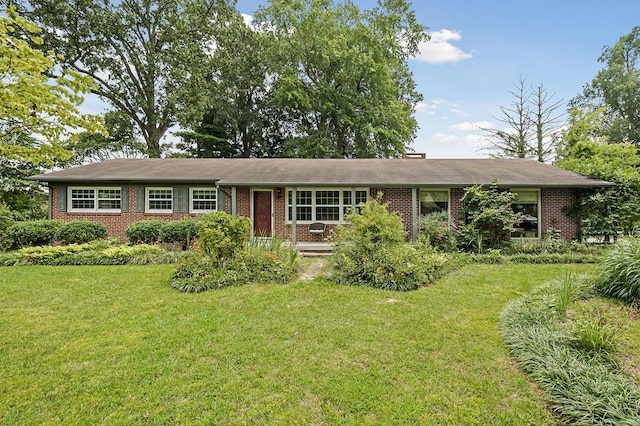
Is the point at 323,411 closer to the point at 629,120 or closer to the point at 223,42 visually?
the point at 223,42

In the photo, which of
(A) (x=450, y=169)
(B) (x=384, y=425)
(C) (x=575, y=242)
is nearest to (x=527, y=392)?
(B) (x=384, y=425)

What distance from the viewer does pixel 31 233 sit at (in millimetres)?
10453

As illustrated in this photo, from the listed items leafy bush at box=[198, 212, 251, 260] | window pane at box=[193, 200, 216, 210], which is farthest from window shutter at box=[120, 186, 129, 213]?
leafy bush at box=[198, 212, 251, 260]

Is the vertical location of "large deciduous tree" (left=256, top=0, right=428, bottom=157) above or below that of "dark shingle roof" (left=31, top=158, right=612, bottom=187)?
above

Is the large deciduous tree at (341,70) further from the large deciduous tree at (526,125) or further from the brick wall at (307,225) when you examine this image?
the brick wall at (307,225)

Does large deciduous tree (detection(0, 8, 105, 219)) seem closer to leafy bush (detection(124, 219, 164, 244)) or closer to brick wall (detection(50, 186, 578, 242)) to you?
leafy bush (detection(124, 219, 164, 244))

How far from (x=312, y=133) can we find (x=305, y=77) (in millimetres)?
4661

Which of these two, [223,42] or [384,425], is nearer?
[384,425]

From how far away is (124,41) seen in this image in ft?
70.8

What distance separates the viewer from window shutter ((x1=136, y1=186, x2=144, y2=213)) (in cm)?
1250

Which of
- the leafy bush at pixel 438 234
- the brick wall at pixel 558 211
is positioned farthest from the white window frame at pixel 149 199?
the brick wall at pixel 558 211

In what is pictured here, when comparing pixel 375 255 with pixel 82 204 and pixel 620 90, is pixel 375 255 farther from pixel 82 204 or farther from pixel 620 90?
pixel 620 90

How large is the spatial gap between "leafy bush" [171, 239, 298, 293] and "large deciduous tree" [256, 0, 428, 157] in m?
16.1

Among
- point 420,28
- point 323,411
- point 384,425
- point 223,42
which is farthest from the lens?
point 420,28
